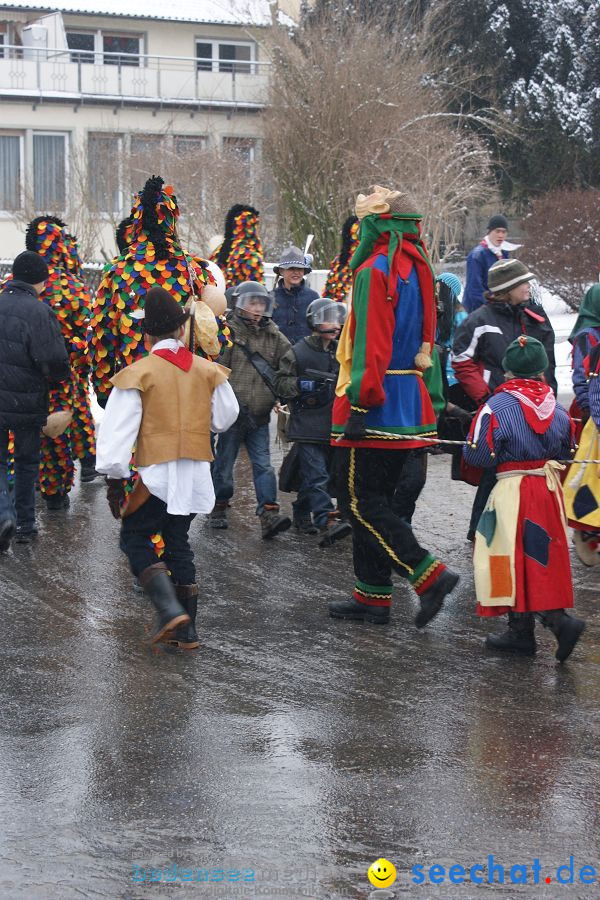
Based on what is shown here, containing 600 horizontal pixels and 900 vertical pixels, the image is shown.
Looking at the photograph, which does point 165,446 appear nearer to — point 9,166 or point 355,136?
point 355,136

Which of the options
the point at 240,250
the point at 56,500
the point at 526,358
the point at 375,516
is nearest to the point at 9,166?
the point at 240,250

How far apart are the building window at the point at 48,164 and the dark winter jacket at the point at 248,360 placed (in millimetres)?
25350

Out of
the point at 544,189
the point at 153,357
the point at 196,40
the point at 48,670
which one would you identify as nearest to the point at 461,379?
the point at 153,357

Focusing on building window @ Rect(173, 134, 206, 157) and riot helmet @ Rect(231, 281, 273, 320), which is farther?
building window @ Rect(173, 134, 206, 157)

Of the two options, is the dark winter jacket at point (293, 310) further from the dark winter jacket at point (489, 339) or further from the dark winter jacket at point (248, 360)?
the dark winter jacket at point (489, 339)

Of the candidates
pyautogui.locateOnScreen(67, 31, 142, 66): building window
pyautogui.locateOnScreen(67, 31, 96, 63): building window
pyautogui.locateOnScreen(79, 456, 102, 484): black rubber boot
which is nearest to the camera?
pyautogui.locateOnScreen(79, 456, 102, 484): black rubber boot

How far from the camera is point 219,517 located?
9344 mm

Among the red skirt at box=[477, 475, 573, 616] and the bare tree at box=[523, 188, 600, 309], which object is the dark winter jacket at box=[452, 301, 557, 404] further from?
the bare tree at box=[523, 188, 600, 309]

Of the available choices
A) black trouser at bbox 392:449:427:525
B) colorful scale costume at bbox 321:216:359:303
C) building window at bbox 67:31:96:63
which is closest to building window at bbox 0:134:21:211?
building window at bbox 67:31:96:63

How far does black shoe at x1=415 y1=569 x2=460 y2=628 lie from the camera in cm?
661

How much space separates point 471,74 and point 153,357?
985 inches

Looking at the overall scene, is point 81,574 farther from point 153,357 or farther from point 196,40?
point 196,40

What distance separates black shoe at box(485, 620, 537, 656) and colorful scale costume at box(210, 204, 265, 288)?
271 inches

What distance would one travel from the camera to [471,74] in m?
29.9
